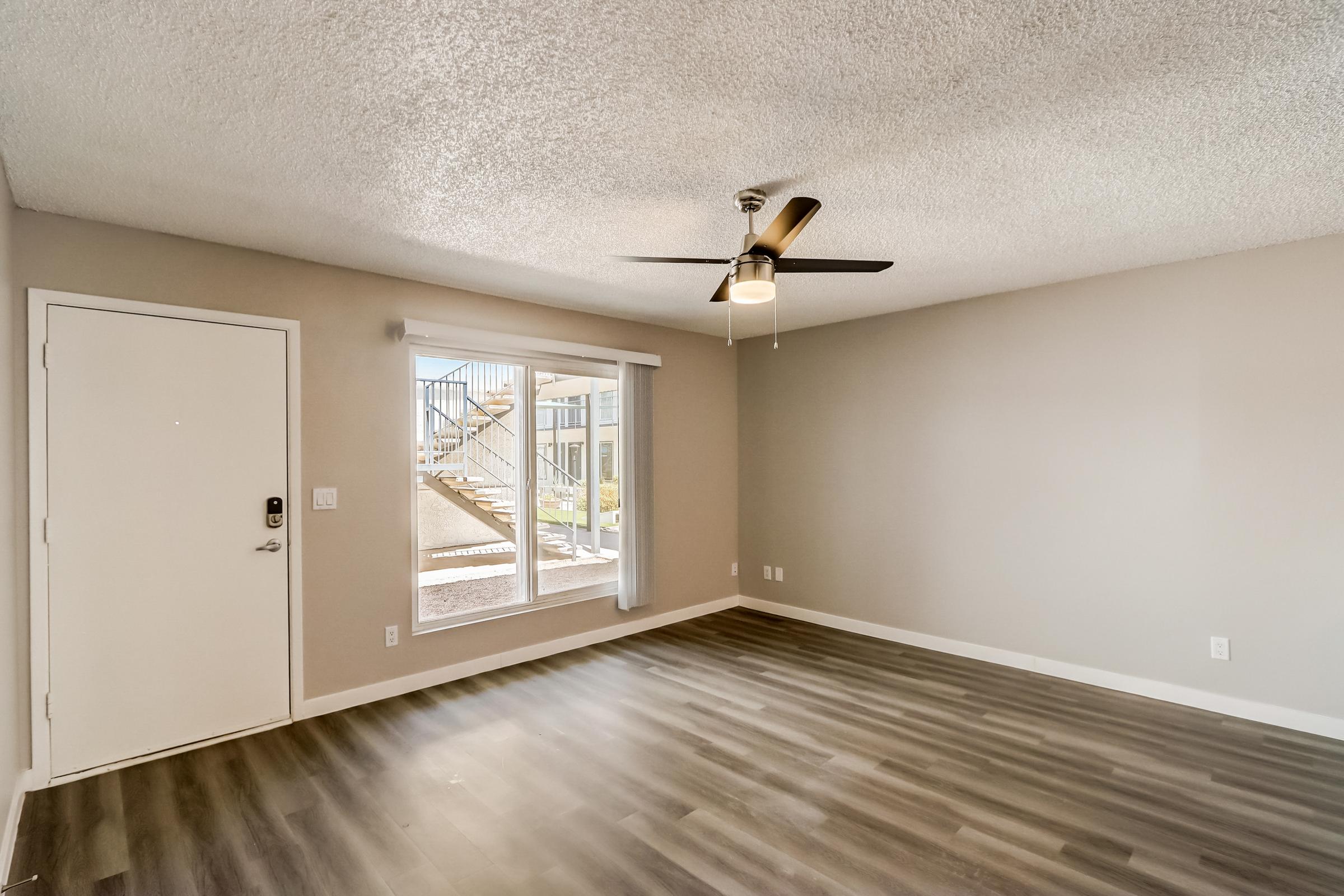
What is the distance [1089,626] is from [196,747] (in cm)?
499

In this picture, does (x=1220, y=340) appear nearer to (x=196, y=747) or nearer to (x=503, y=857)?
(x=503, y=857)

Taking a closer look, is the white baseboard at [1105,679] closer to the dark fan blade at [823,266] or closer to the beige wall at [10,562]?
the dark fan blade at [823,266]

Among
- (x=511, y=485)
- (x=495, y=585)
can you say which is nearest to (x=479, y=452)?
(x=511, y=485)

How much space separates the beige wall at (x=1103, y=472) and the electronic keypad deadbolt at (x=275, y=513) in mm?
3814

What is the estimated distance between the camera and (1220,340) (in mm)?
3518

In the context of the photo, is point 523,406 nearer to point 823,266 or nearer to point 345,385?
point 345,385

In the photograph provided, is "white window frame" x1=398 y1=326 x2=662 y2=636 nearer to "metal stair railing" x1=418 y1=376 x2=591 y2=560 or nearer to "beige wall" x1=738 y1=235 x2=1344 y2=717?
"metal stair railing" x1=418 y1=376 x2=591 y2=560

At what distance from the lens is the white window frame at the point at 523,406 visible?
390cm

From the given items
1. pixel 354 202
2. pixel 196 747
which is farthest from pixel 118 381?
pixel 196 747

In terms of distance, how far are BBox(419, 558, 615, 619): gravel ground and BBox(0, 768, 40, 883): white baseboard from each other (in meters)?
1.77

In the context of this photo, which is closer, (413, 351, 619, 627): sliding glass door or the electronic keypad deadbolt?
the electronic keypad deadbolt

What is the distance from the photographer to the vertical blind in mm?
4977

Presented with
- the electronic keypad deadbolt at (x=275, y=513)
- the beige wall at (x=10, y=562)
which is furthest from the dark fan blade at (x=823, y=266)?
the beige wall at (x=10, y=562)

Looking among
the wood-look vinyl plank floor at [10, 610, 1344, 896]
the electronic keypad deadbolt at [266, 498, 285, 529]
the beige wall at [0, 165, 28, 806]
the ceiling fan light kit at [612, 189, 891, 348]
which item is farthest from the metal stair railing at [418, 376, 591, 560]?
Result: the ceiling fan light kit at [612, 189, 891, 348]
